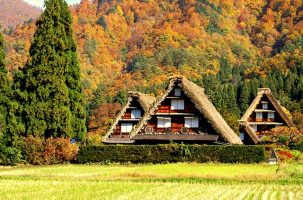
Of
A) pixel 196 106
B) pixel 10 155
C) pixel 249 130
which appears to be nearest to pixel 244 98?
pixel 249 130

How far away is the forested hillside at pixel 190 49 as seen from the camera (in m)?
113

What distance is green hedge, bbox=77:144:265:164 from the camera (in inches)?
1618

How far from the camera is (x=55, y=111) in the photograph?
152 ft

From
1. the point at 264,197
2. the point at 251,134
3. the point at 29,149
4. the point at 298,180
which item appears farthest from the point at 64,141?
the point at 251,134

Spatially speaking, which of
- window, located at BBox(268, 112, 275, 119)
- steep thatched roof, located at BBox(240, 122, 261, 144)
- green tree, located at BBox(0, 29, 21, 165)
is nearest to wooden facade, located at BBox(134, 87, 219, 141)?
green tree, located at BBox(0, 29, 21, 165)

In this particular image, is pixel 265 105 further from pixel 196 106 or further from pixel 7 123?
pixel 7 123

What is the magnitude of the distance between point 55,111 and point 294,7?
150 m

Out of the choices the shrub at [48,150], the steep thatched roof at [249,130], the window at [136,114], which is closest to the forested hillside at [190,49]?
the steep thatched roof at [249,130]

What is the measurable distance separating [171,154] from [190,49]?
115721mm

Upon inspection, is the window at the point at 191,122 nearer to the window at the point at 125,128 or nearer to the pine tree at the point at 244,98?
the window at the point at 125,128

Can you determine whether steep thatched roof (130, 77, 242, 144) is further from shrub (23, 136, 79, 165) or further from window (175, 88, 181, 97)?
shrub (23, 136, 79, 165)

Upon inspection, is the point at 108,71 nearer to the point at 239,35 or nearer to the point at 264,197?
the point at 239,35

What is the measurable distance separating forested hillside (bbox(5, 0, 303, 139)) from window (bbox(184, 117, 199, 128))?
4944cm

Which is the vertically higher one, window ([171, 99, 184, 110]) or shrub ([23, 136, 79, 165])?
window ([171, 99, 184, 110])
